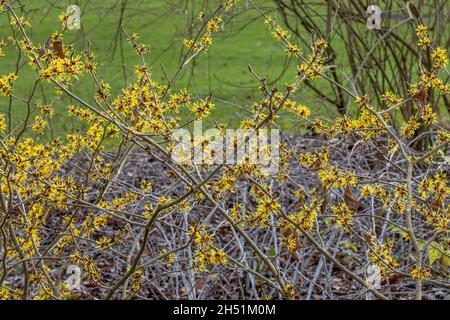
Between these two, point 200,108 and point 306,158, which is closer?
point 200,108

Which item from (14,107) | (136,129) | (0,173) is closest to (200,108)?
(136,129)

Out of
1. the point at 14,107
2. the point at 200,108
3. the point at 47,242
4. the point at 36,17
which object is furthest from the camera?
the point at 36,17

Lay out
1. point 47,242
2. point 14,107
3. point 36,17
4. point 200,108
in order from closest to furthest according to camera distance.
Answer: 1. point 200,108
2. point 47,242
3. point 14,107
4. point 36,17

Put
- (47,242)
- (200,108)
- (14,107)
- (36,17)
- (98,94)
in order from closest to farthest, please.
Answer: (200,108), (98,94), (47,242), (14,107), (36,17)

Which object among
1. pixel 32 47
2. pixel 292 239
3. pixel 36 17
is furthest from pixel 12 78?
pixel 36 17

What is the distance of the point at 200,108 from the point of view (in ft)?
9.36

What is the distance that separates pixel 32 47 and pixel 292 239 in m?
1.26

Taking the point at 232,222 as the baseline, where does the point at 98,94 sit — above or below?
above

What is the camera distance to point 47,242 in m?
6.18
